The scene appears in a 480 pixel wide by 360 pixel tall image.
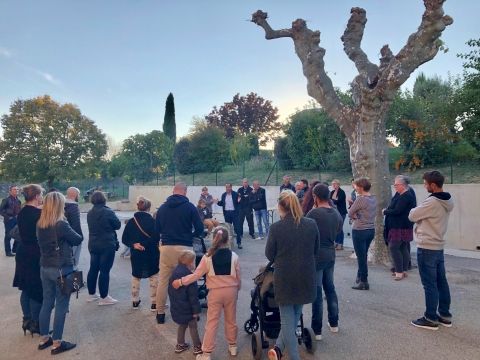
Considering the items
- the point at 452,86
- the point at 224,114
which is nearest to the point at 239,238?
the point at 452,86

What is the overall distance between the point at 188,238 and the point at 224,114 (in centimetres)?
3963

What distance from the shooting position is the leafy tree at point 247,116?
144 feet

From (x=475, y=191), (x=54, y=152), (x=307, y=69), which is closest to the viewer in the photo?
(x=307, y=69)

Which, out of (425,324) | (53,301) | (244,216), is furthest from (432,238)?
(244,216)

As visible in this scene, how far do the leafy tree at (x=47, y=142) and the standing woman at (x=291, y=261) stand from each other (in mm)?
35098

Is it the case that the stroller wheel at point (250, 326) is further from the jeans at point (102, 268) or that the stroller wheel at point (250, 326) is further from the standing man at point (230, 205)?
the standing man at point (230, 205)

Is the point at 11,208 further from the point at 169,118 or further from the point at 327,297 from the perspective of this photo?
the point at 169,118

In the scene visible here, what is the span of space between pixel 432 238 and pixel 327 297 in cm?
149

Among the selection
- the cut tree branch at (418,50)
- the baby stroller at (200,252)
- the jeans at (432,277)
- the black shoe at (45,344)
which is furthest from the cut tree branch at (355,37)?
the black shoe at (45,344)

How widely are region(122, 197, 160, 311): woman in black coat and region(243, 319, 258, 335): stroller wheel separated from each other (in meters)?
1.72

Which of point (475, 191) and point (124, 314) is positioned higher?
point (475, 191)

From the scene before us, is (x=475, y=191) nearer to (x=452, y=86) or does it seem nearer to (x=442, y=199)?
(x=442, y=199)

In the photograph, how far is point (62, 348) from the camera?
186 inches

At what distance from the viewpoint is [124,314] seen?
5.98 metres
